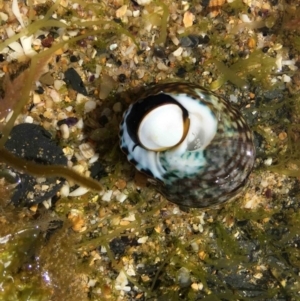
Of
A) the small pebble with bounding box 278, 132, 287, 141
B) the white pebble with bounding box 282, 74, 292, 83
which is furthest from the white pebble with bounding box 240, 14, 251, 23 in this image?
the small pebble with bounding box 278, 132, 287, 141

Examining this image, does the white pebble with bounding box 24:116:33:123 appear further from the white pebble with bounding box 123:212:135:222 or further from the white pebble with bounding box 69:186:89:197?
the white pebble with bounding box 123:212:135:222

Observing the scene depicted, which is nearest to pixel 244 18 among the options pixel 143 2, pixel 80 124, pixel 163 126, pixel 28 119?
pixel 143 2

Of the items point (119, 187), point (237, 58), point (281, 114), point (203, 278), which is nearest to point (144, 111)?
point (119, 187)

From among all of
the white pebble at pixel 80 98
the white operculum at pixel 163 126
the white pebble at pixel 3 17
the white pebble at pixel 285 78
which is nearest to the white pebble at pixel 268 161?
the white pebble at pixel 285 78

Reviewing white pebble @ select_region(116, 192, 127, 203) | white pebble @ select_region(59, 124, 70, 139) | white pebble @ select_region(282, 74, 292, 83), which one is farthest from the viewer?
Result: white pebble @ select_region(282, 74, 292, 83)

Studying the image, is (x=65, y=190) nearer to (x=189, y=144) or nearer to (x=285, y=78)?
(x=189, y=144)

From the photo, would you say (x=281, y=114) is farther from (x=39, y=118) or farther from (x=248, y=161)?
(x=39, y=118)

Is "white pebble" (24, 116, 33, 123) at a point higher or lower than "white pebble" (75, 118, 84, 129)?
lower

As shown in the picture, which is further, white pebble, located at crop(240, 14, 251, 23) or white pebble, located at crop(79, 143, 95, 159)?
white pebble, located at crop(240, 14, 251, 23)
